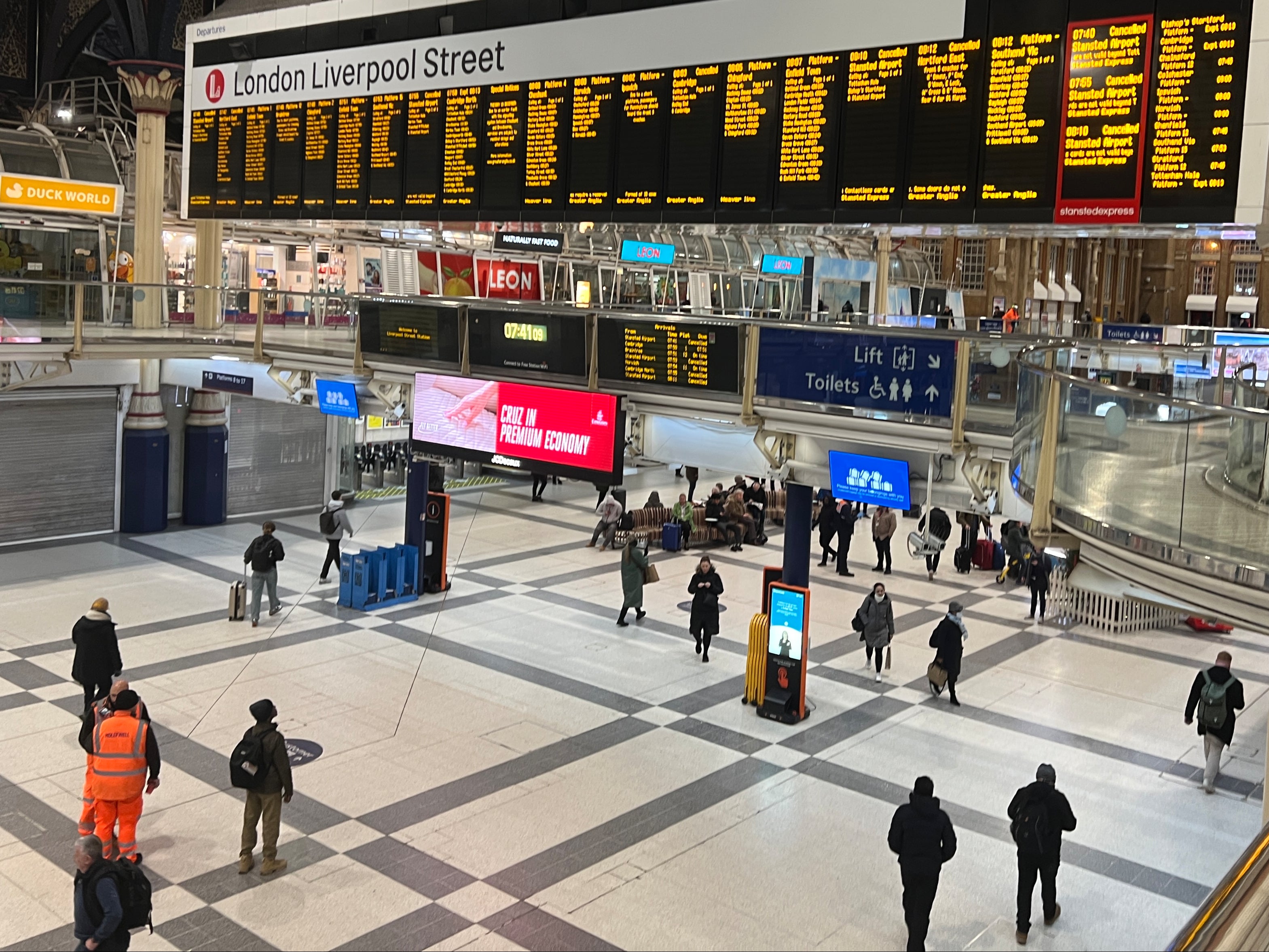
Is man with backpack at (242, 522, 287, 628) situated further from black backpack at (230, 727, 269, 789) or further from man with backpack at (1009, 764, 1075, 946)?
man with backpack at (1009, 764, 1075, 946)

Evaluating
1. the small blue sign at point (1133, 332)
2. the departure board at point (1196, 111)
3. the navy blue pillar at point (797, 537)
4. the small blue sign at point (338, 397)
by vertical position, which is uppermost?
the departure board at point (1196, 111)

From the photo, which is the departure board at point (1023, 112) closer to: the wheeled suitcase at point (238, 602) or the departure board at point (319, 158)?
the departure board at point (319, 158)

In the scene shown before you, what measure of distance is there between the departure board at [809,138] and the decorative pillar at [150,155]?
13538mm

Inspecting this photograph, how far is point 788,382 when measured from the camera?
11758 millimetres

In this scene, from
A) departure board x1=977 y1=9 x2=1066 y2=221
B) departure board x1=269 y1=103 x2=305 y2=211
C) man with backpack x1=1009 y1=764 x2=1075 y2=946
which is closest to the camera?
man with backpack x1=1009 y1=764 x2=1075 y2=946

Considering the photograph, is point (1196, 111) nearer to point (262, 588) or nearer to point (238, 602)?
point (262, 588)

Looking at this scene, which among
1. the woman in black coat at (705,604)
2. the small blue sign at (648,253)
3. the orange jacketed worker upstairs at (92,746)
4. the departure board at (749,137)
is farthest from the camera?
the small blue sign at (648,253)

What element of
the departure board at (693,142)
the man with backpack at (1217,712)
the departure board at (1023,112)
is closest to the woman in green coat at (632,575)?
the departure board at (693,142)

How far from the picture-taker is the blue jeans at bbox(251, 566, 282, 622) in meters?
16.5

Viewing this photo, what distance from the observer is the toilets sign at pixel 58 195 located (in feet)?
73.9

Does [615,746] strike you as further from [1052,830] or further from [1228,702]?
[1228,702]

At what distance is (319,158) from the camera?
17.1 m

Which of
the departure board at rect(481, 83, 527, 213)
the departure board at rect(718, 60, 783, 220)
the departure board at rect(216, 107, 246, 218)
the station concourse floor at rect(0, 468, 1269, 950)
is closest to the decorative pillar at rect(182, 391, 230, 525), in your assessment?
the station concourse floor at rect(0, 468, 1269, 950)

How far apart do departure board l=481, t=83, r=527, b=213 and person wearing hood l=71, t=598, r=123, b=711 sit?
22.0 ft
